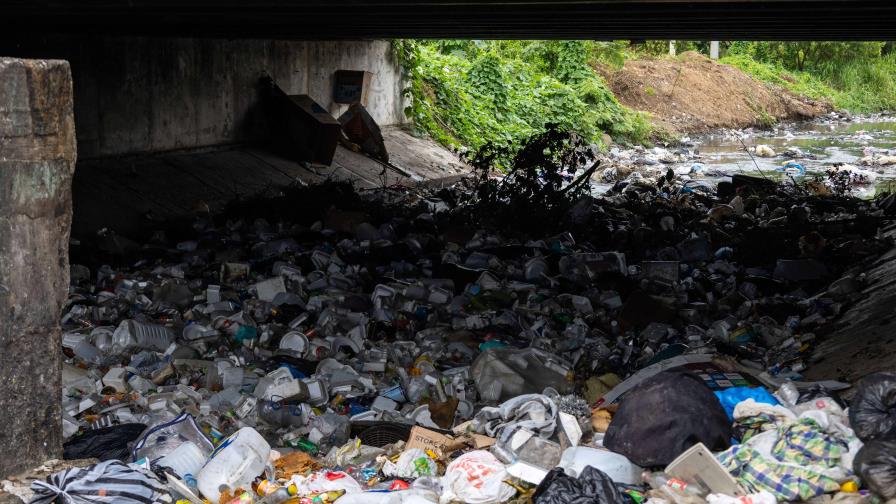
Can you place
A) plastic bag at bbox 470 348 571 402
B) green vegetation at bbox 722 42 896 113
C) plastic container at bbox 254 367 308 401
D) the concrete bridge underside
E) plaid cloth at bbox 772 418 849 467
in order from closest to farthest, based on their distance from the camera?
plaid cloth at bbox 772 418 849 467 → plastic container at bbox 254 367 308 401 → plastic bag at bbox 470 348 571 402 → the concrete bridge underside → green vegetation at bbox 722 42 896 113

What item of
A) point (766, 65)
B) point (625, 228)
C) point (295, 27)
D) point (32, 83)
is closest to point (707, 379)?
point (32, 83)

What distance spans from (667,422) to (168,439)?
2.15 metres

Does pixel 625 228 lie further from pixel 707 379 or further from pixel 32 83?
pixel 32 83

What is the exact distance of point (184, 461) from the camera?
3.91 m

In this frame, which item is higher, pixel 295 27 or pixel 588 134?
pixel 295 27

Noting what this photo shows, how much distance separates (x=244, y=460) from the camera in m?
3.77

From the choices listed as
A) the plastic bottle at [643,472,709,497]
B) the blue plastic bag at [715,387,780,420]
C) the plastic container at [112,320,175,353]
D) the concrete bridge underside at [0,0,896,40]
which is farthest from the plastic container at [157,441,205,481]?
the concrete bridge underside at [0,0,896,40]

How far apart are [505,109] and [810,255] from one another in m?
11.9

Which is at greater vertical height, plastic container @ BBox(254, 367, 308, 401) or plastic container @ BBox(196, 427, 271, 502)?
plastic container @ BBox(196, 427, 271, 502)

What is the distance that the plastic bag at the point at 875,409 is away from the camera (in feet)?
11.2

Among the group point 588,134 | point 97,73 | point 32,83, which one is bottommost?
point 588,134

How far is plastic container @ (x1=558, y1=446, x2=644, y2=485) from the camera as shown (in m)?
3.60

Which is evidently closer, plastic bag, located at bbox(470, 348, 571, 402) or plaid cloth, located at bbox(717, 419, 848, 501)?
plaid cloth, located at bbox(717, 419, 848, 501)

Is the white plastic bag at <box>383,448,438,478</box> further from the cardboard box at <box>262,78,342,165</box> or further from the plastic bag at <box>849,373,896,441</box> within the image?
the cardboard box at <box>262,78,342,165</box>
